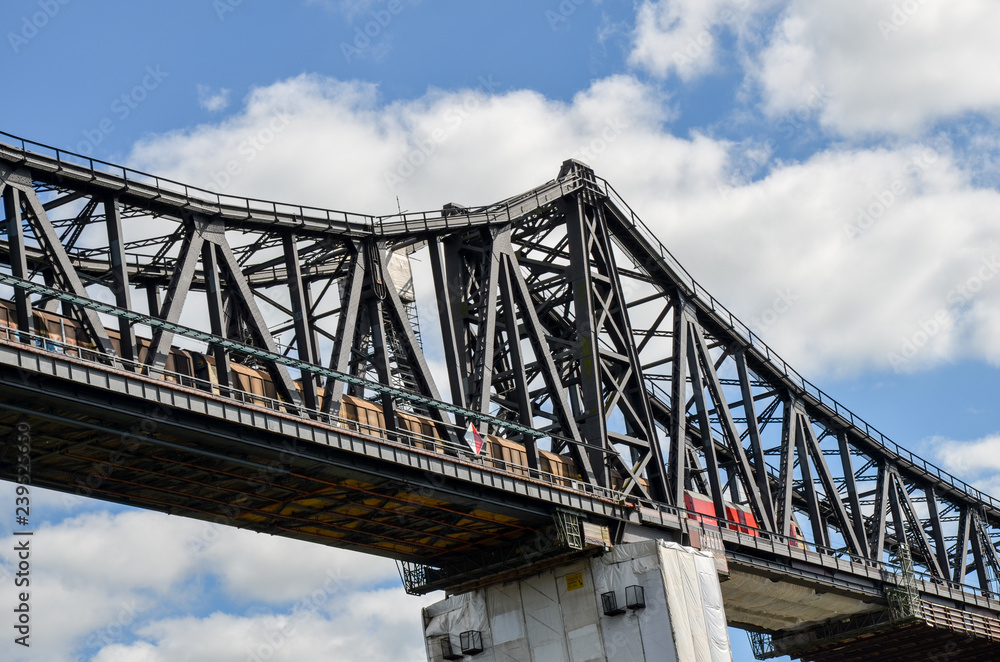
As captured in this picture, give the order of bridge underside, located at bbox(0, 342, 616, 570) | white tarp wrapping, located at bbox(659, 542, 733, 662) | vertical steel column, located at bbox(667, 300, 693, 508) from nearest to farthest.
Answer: bridge underside, located at bbox(0, 342, 616, 570)
white tarp wrapping, located at bbox(659, 542, 733, 662)
vertical steel column, located at bbox(667, 300, 693, 508)

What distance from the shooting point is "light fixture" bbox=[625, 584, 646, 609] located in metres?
54.4

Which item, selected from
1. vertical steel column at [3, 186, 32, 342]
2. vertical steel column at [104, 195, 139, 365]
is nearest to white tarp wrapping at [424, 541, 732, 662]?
vertical steel column at [104, 195, 139, 365]

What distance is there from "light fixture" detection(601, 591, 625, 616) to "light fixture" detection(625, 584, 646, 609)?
466mm

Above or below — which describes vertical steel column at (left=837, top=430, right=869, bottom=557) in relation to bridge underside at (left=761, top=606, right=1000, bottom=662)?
above

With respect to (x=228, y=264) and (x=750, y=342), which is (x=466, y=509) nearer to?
(x=228, y=264)

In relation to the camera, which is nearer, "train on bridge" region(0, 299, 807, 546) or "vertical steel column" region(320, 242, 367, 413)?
"train on bridge" region(0, 299, 807, 546)

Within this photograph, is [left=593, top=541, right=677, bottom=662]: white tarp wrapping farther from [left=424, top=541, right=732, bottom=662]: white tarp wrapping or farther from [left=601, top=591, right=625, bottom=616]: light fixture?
[left=601, top=591, right=625, bottom=616]: light fixture

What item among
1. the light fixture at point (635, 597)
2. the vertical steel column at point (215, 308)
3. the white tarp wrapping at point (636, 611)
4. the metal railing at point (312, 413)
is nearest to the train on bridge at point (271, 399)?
the metal railing at point (312, 413)

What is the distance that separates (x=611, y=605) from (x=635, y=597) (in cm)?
117

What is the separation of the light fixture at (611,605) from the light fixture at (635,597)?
466 mm

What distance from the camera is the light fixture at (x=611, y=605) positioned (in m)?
54.9

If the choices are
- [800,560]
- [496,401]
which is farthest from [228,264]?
[800,560]

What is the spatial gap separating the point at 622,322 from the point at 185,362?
981 inches

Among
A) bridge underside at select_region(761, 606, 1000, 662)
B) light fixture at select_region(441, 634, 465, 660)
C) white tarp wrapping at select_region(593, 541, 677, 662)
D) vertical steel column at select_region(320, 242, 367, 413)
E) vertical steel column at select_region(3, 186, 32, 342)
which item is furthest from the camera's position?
bridge underside at select_region(761, 606, 1000, 662)
